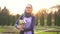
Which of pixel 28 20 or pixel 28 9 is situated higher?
pixel 28 9

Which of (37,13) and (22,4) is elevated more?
(22,4)

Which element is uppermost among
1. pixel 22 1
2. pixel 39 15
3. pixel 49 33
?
pixel 22 1

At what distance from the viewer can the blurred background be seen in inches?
77.4

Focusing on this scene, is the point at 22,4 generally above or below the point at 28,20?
above

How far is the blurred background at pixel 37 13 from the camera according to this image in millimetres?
1967

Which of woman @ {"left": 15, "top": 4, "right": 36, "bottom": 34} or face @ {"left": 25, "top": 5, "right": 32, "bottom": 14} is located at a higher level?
face @ {"left": 25, "top": 5, "right": 32, "bottom": 14}

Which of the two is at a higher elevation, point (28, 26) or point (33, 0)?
point (33, 0)

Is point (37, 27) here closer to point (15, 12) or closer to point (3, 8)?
point (15, 12)

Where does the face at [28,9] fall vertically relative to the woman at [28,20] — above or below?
above

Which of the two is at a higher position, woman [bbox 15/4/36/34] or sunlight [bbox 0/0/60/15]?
sunlight [bbox 0/0/60/15]

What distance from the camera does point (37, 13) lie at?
1979 millimetres

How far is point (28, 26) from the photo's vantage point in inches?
76.3

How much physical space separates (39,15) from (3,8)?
0.39 metres

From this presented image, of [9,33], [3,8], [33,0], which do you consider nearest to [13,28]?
[9,33]
